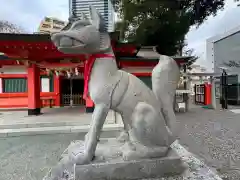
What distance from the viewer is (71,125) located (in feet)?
18.8

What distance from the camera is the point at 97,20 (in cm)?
181

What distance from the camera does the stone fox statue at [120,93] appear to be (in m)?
1.79

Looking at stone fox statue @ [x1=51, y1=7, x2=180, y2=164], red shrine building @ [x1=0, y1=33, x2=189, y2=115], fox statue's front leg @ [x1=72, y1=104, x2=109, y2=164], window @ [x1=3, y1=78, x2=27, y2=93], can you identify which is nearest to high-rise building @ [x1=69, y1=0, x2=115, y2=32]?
stone fox statue @ [x1=51, y1=7, x2=180, y2=164]

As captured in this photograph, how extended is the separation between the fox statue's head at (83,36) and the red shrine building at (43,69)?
14.5ft

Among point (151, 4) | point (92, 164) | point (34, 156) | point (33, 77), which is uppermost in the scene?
point (151, 4)

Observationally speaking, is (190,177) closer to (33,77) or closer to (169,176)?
(169,176)

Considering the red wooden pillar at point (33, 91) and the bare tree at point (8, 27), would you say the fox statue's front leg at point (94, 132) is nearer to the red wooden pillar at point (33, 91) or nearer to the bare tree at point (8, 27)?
the red wooden pillar at point (33, 91)

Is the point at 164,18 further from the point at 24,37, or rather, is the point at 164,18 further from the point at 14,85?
the point at 14,85

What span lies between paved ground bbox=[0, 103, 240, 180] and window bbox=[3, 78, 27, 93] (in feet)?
20.3

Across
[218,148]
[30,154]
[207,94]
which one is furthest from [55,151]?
[207,94]

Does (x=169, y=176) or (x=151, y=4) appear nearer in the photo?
(x=169, y=176)

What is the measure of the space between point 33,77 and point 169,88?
21.0 ft

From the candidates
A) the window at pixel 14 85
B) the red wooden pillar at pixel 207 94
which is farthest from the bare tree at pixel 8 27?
the red wooden pillar at pixel 207 94

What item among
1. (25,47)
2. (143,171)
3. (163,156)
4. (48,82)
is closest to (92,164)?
(143,171)
